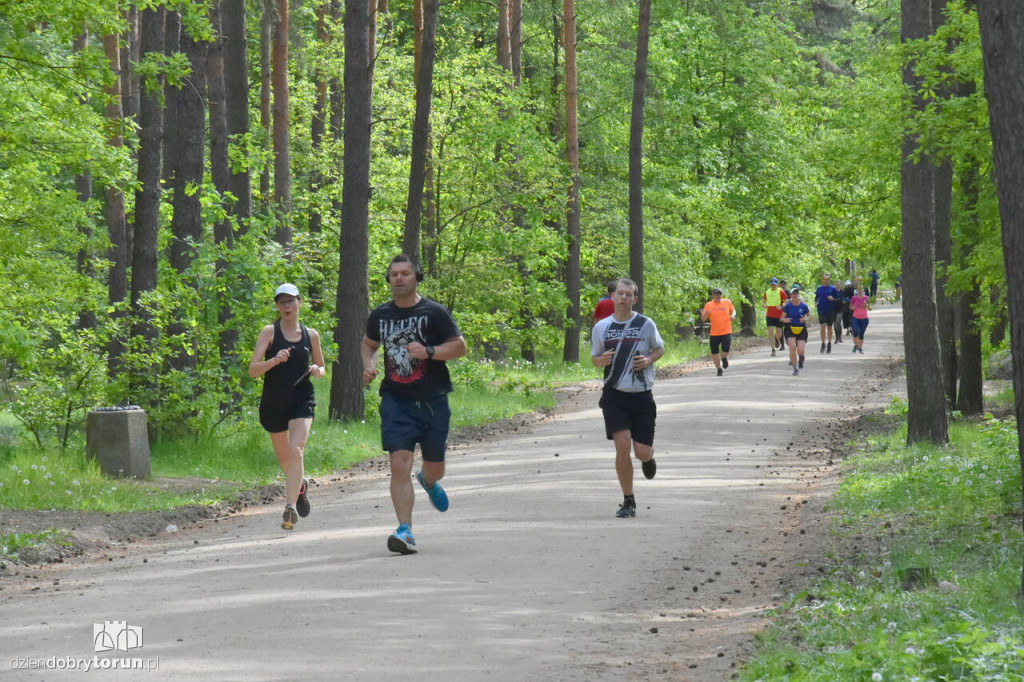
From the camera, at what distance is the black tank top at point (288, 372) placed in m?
11.8

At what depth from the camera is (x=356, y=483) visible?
15.7 m

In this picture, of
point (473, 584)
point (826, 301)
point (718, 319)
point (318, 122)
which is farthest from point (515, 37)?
point (473, 584)

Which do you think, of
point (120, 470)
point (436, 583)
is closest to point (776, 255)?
point (120, 470)

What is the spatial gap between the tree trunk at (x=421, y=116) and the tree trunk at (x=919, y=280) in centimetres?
920

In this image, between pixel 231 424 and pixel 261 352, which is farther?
pixel 231 424

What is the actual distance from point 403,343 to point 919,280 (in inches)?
318

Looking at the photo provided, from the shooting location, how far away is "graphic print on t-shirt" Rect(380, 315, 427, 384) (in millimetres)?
9875

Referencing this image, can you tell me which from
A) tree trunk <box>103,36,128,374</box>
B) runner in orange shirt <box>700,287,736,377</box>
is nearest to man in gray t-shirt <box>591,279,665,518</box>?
runner in orange shirt <box>700,287,736,377</box>

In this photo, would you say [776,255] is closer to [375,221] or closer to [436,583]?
[375,221]

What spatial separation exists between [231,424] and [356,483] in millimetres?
3500

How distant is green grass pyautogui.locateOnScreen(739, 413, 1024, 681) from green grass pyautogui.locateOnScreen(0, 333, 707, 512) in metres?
6.60

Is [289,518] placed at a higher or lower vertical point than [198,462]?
lower

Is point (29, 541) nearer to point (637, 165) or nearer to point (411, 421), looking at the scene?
point (411, 421)

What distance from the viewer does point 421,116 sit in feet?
75.6
